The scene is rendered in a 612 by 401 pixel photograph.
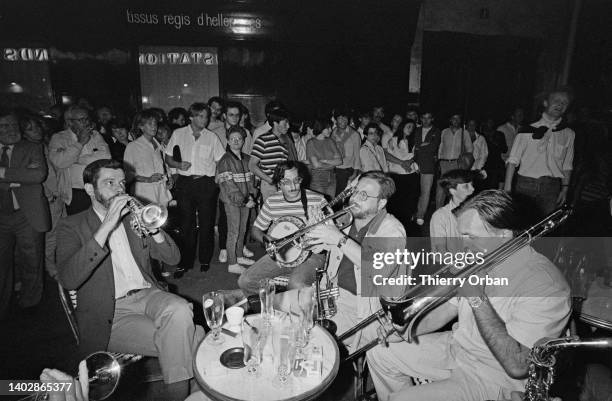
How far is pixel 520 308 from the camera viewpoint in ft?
6.79

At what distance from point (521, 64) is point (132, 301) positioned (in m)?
12.4

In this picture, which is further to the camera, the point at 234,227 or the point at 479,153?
the point at 479,153

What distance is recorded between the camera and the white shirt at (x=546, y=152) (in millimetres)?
4895

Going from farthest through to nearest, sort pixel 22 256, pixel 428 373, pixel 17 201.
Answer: pixel 22 256
pixel 17 201
pixel 428 373

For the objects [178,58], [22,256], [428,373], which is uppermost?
[178,58]

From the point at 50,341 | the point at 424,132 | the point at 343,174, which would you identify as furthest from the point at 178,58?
the point at 50,341

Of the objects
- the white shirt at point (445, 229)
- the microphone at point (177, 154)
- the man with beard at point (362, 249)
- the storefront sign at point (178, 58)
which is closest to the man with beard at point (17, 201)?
the microphone at point (177, 154)

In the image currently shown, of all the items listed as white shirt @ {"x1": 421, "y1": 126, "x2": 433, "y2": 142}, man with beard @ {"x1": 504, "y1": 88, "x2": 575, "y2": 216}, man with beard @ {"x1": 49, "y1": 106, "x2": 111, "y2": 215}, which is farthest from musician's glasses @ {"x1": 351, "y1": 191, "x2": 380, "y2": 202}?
white shirt @ {"x1": 421, "y1": 126, "x2": 433, "y2": 142}

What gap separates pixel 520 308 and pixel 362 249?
Result: 1171mm

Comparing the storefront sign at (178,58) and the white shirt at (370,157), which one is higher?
the storefront sign at (178,58)

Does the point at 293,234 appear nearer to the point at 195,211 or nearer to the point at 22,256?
the point at 195,211

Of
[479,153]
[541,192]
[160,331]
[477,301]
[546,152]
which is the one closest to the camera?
[477,301]

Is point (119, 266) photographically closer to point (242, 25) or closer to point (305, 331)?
point (305, 331)

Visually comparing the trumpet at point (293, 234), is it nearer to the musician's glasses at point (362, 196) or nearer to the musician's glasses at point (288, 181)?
the musician's glasses at point (362, 196)
